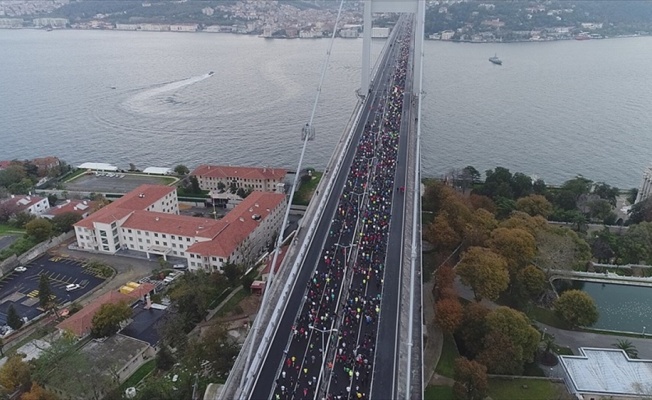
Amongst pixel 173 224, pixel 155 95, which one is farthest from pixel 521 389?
pixel 155 95

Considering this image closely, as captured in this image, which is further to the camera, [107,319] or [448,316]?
[107,319]

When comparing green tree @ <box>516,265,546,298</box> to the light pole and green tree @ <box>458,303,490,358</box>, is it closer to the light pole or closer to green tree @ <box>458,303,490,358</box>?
green tree @ <box>458,303,490,358</box>

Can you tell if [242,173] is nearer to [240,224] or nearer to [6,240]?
[240,224]

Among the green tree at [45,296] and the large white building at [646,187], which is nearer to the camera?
the green tree at [45,296]

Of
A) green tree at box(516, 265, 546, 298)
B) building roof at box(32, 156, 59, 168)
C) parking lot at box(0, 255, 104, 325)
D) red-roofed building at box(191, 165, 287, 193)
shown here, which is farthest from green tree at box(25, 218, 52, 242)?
green tree at box(516, 265, 546, 298)

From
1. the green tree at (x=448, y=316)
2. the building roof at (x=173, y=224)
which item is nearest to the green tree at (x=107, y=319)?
the building roof at (x=173, y=224)

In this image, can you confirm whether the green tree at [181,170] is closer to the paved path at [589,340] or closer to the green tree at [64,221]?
the green tree at [64,221]
